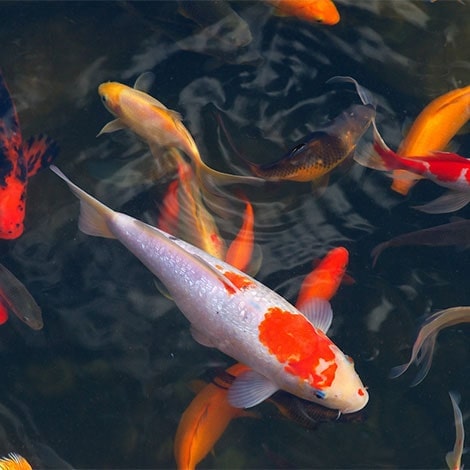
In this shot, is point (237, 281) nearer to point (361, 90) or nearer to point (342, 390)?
point (342, 390)

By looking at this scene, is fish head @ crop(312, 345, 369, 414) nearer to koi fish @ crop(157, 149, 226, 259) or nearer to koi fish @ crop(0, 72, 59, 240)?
koi fish @ crop(157, 149, 226, 259)

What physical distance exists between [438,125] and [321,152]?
71 centimetres

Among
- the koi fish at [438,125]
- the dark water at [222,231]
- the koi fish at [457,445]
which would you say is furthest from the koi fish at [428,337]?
the koi fish at [438,125]

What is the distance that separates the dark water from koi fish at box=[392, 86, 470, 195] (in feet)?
0.43

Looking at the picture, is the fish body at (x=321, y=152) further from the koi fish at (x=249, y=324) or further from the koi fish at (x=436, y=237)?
the koi fish at (x=249, y=324)

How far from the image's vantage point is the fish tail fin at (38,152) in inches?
143

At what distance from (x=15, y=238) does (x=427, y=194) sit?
7.77ft

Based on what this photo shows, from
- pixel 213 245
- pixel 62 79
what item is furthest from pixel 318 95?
pixel 62 79

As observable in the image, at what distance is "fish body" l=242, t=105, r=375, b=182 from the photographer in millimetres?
3350

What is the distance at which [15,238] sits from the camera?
3602mm

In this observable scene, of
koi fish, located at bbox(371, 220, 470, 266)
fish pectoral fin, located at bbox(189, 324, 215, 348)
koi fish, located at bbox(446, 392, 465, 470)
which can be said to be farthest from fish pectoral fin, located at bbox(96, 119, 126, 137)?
koi fish, located at bbox(446, 392, 465, 470)

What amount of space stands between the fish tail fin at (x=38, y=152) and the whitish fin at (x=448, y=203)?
84.8 inches

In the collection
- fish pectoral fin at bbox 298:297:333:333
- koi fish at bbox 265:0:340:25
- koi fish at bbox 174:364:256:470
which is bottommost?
koi fish at bbox 174:364:256:470

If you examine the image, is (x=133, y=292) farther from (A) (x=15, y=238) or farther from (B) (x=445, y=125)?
(B) (x=445, y=125)
